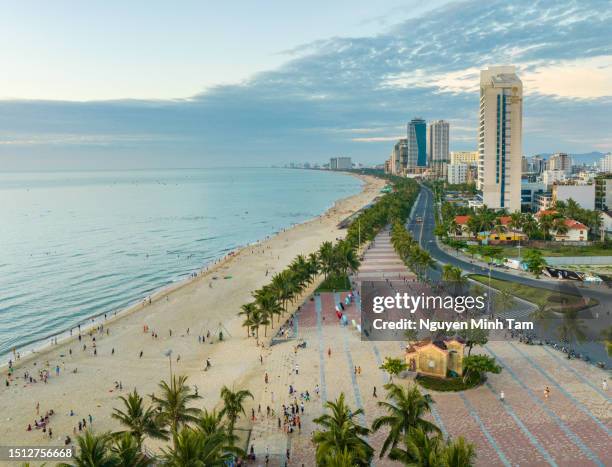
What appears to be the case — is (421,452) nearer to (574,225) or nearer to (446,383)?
(446,383)

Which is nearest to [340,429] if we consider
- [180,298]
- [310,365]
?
[310,365]

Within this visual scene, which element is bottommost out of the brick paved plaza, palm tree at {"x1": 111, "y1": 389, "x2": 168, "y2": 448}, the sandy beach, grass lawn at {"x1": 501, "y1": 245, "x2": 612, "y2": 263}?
the sandy beach

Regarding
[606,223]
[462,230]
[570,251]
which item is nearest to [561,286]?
[570,251]

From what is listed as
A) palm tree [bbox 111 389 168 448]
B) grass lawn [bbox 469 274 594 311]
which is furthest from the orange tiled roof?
palm tree [bbox 111 389 168 448]

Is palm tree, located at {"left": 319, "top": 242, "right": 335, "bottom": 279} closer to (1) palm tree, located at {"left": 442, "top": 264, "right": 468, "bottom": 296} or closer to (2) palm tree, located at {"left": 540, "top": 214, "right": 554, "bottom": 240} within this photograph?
(1) palm tree, located at {"left": 442, "top": 264, "right": 468, "bottom": 296}

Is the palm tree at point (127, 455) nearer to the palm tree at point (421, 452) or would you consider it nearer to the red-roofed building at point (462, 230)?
the palm tree at point (421, 452)

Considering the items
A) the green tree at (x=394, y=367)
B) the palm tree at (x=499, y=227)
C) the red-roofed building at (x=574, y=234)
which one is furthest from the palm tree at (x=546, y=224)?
the green tree at (x=394, y=367)
